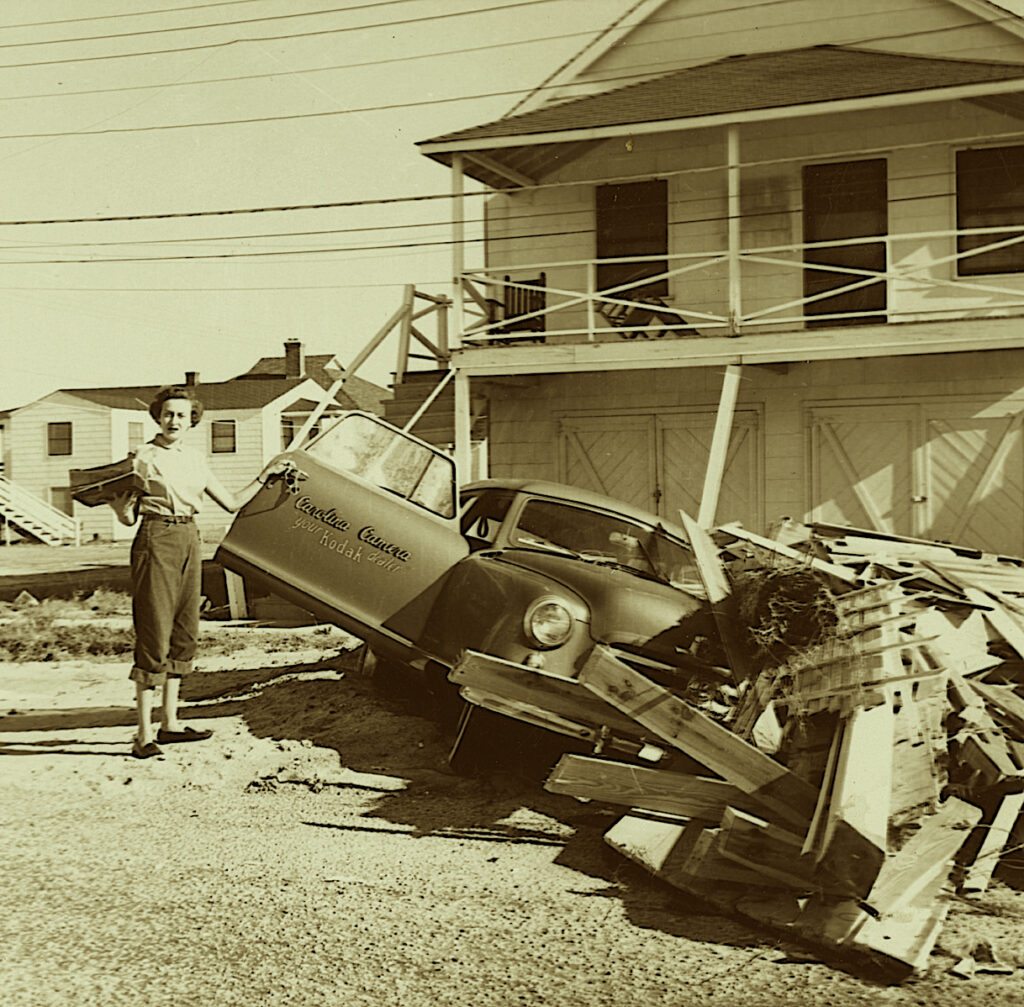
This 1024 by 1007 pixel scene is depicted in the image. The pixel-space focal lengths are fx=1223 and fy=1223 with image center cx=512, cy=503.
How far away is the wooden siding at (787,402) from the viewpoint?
13.5 meters

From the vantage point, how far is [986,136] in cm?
1355

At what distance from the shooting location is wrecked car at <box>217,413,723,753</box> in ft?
19.5

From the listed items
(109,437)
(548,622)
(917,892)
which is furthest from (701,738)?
(109,437)

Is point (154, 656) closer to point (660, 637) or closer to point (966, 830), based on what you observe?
point (660, 637)

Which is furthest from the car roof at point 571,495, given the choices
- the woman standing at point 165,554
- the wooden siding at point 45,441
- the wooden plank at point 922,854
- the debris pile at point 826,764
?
the wooden siding at point 45,441

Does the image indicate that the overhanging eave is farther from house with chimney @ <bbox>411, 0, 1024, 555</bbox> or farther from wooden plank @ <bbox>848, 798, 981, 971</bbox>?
wooden plank @ <bbox>848, 798, 981, 971</bbox>

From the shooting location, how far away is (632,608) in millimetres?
5984

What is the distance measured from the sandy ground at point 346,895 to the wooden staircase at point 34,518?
30338 mm

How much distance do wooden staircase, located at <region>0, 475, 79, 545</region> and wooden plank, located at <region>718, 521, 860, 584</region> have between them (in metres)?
31.3

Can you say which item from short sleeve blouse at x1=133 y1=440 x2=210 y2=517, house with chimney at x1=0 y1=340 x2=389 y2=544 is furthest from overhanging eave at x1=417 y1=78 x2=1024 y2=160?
house with chimney at x1=0 y1=340 x2=389 y2=544

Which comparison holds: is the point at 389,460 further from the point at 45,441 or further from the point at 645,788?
the point at 45,441

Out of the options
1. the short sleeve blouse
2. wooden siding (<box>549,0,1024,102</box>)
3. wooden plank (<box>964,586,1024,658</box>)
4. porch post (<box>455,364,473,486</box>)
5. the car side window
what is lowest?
wooden plank (<box>964,586,1024,658</box>)

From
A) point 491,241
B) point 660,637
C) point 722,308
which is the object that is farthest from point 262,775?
point 491,241

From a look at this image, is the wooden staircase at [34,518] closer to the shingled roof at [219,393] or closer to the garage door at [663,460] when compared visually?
the shingled roof at [219,393]
